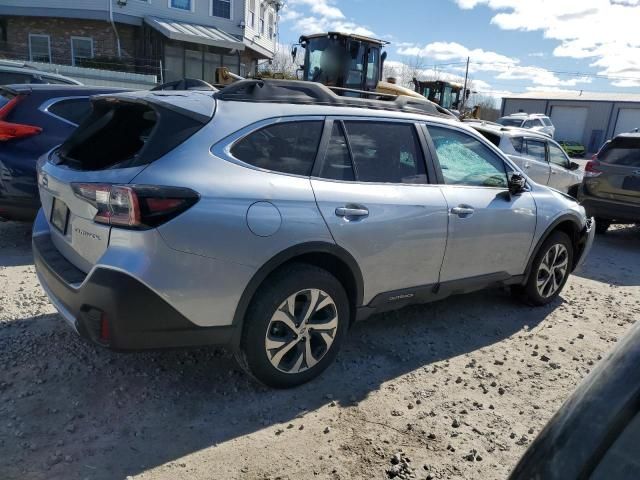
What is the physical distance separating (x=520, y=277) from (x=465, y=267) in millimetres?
906

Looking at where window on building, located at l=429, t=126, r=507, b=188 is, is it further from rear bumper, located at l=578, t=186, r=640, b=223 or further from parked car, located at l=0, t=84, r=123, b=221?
rear bumper, located at l=578, t=186, r=640, b=223

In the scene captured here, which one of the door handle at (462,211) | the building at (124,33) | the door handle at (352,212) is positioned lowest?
the door handle at (462,211)

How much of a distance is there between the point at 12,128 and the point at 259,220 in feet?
12.5

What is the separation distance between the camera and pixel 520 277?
459 centimetres

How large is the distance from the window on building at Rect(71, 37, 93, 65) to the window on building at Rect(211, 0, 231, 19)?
587 cm

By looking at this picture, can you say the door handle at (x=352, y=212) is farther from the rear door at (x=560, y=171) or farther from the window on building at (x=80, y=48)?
the window on building at (x=80, y=48)

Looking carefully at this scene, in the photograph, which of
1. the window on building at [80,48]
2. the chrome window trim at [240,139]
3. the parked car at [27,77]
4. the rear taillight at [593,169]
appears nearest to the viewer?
the chrome window trim at [240,139]

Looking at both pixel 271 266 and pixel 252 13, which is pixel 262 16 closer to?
pixel 252 13

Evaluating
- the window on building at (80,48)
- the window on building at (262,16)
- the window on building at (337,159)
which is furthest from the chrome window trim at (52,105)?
the window on building at (262,16)

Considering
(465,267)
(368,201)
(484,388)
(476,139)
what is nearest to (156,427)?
(368,201)

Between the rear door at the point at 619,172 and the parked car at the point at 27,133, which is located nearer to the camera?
the parked car at the point at 27,133

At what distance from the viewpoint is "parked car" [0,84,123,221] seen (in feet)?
16.6

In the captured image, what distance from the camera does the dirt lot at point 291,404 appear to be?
2572mm

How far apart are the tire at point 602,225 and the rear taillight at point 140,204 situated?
8.43m
